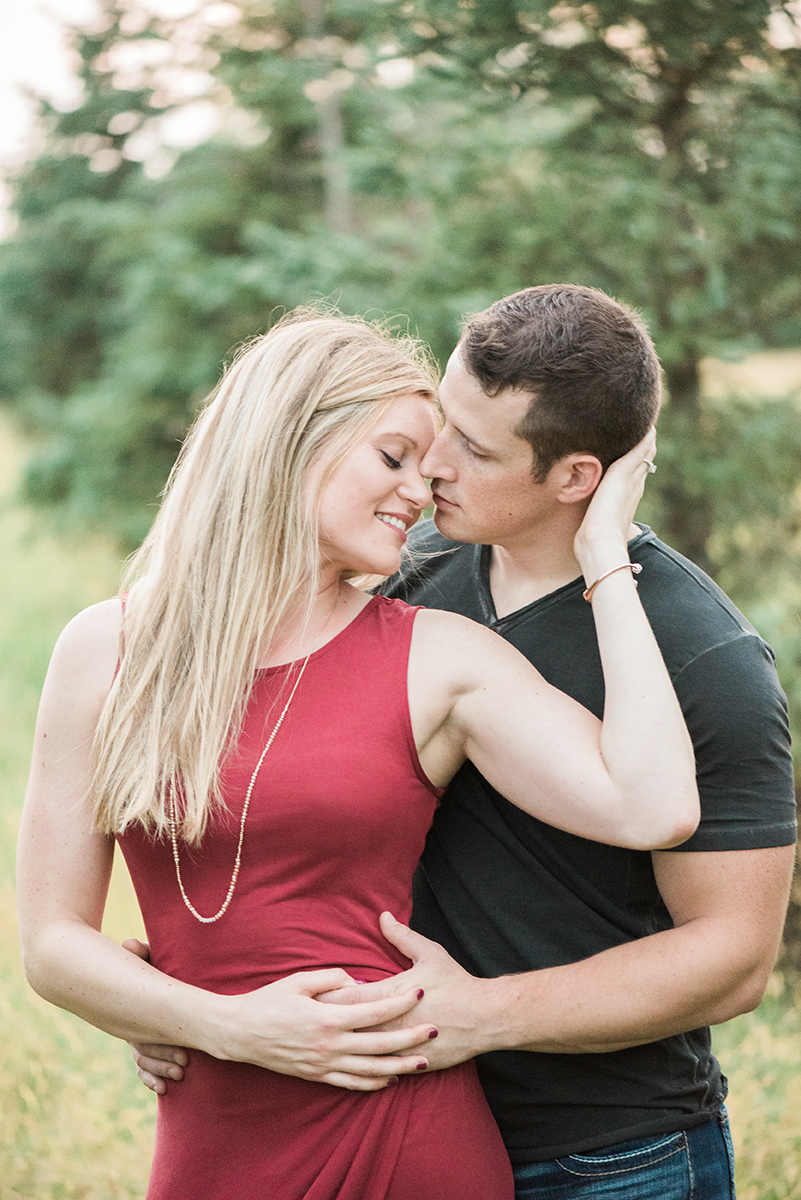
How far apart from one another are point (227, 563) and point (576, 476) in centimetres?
68

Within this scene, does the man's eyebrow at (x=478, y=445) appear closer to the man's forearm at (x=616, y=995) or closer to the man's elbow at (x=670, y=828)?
the man's elbow at (x=670, y=828)

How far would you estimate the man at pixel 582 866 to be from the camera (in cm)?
182

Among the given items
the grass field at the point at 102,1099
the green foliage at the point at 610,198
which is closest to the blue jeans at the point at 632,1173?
the grass field at the point at 102,1099

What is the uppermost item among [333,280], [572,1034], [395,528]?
[395,528]

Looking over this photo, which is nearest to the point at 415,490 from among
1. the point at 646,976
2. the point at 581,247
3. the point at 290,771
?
the point at 290,771

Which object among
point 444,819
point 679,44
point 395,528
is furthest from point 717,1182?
point 679,44

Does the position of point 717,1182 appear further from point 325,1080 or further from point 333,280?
point 333,280

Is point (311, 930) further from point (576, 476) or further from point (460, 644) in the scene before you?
point (576, 476)

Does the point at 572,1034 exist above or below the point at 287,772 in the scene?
below

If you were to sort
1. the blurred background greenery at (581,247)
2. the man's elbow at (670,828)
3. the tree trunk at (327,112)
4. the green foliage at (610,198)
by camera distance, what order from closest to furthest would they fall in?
the man's elbow at (670,828), the blurred background greenery at (581,247), the green foliage at (610,198), the tree trunk at (327,112)

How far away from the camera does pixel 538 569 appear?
83.7 inches

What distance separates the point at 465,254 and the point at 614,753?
3.67 m

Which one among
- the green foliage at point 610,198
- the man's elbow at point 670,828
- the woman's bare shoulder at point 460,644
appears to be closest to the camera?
the man's elbow at point 670,828

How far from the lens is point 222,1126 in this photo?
173 centimetres
